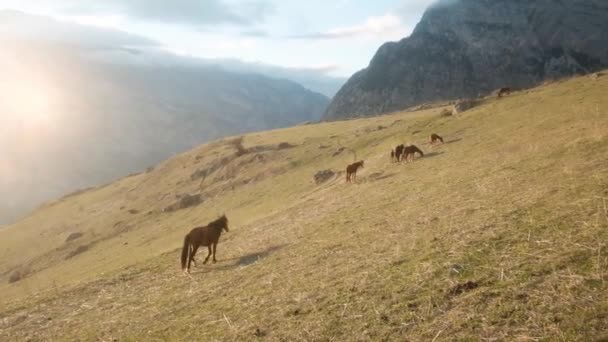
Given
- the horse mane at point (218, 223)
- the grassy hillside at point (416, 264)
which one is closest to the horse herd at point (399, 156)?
the grassy hillside at point (416, 264)

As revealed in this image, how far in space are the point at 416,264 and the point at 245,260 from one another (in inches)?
333

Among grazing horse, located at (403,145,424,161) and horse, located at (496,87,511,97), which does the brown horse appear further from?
horse, located at (496,87,511,97)

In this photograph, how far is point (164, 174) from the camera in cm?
7281

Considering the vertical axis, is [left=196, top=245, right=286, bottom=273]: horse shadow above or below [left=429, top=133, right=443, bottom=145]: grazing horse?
below

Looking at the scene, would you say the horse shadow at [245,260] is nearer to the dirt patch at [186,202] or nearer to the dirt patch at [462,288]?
the dirt patch at [462,288]

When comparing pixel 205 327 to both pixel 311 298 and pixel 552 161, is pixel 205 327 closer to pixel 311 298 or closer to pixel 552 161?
pixel 311 298

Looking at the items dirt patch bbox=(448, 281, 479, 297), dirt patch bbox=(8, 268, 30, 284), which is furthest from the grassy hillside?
dirt patch bbox=(8, 268, 30, 284)

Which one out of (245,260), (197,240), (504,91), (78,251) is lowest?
(78,251)

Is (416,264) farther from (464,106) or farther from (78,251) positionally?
(78,251)

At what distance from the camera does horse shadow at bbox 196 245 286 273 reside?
1744cm

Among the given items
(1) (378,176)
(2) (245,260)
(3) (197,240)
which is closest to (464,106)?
(1) (378,176)

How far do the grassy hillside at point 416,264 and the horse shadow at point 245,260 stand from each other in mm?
120

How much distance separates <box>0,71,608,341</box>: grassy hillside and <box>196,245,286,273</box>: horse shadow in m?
0.12

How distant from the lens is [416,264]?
11344 millimetres
